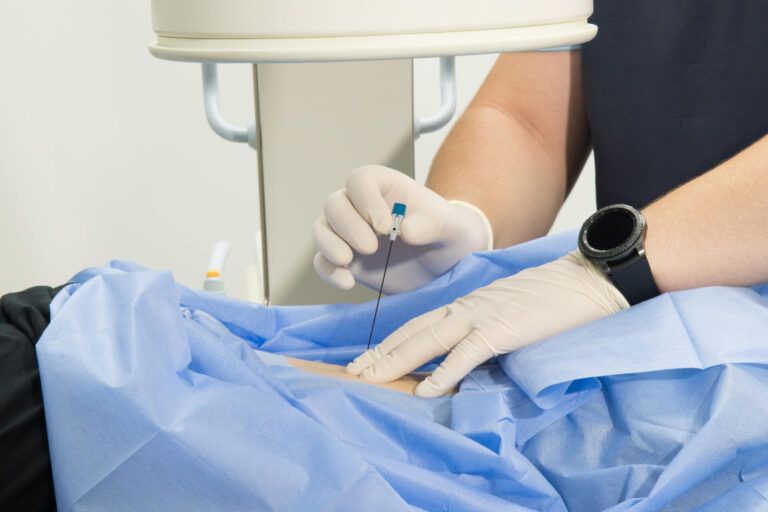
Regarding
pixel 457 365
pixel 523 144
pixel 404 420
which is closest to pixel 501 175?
pixel 523 144

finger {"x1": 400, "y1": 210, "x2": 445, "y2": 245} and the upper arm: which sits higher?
the upper arm

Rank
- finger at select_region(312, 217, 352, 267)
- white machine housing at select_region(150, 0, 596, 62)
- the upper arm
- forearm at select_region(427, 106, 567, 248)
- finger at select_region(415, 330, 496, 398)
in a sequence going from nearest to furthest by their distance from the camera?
1. white machine housing at select_region(150, 0, 596, 62)
2. finger at select_region(415, 330, 496, 398)
3. finger at select_region(312, 217, 352, 267)
4. forearm at select_region(427, 106, 567, 248)
5. the upper arm

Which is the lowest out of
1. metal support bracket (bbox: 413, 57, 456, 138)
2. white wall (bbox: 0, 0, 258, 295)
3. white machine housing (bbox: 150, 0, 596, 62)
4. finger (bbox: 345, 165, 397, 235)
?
white wall (bbox: 0, 0, 258, 295)

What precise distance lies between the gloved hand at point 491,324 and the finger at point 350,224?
113 millimetres

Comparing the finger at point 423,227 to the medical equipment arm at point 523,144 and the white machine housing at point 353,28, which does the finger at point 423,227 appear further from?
the white machine housing at point 353,28

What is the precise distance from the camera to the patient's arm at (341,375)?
112 centimetres

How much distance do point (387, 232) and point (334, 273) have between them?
0.09m

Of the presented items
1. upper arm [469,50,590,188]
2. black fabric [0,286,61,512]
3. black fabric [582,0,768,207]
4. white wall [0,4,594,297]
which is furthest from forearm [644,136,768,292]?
white wall [0,4,594,297]

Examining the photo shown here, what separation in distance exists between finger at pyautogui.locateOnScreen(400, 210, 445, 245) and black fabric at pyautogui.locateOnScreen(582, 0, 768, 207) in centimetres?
38

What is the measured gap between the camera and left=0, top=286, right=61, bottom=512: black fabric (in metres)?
0.87

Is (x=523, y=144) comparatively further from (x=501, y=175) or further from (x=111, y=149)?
(x=111, y=149)

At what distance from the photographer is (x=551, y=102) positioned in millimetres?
1627

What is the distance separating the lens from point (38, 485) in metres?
0.89

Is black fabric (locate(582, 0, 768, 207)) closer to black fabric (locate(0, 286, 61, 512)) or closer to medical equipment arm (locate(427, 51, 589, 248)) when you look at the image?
medical equipment arm (locate(427, 51, 589, 248))
